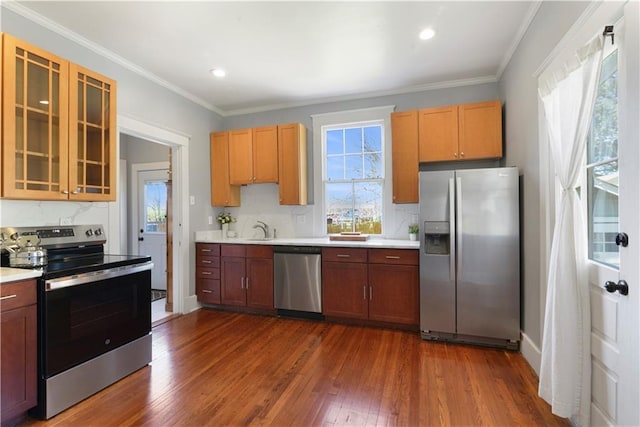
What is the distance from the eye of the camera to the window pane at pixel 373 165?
3.90 metres

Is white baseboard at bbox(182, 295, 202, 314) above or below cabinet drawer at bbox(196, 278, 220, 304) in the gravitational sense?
below

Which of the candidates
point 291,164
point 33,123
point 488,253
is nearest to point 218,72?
point 291,164

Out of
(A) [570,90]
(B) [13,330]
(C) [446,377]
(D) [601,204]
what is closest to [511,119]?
(A) [570,90]

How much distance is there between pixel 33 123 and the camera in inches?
81.1

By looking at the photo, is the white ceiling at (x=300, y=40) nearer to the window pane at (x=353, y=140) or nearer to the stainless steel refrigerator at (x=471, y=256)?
the window pane at (x=353, y=140)

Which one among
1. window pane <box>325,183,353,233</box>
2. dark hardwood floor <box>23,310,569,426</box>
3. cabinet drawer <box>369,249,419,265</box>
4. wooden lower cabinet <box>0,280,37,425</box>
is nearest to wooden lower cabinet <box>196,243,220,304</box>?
dark hardwood floor <box>23,310,569,426</box>

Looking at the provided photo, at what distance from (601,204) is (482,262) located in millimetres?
1255

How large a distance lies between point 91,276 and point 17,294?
15.1 inches

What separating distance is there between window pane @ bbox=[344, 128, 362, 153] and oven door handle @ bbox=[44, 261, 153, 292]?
2741 millimetres

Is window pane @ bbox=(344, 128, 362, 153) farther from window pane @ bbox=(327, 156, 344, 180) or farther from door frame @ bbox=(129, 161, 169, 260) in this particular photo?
door frame @ bbox=(129, 161, 169, 260)

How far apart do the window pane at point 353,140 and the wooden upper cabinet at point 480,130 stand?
1235 mm

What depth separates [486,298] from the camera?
9.02 feet

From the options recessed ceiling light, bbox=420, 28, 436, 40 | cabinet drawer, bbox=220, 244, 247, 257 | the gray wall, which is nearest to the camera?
the gray wall

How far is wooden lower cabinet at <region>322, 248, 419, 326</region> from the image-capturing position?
311 cm
